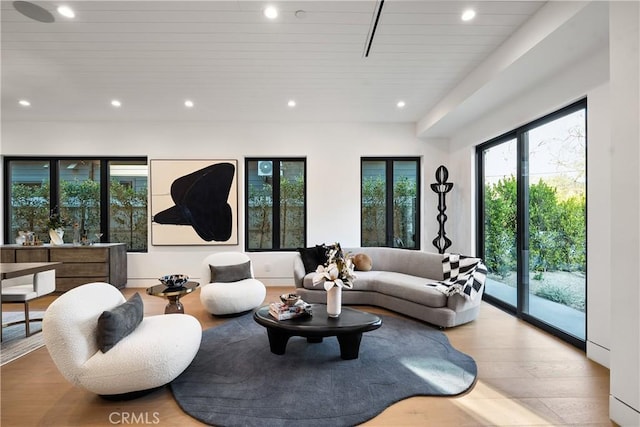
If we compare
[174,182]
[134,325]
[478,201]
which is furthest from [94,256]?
[478,201]

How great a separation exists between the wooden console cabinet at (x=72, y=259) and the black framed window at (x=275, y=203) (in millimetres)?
2262

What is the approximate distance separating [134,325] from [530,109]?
4.59 metres

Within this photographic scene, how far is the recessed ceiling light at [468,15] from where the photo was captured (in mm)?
2590

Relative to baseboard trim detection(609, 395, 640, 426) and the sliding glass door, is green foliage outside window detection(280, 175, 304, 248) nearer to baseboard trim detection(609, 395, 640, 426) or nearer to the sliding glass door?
the sliding glass door

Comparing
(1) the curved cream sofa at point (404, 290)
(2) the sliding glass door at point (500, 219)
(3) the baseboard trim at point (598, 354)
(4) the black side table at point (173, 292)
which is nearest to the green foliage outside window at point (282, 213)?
(1) the curved cream sofa at point (404, 290)

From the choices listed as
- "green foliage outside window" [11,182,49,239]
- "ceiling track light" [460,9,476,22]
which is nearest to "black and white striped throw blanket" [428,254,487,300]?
"ceiling track light" [460,9,476,22]

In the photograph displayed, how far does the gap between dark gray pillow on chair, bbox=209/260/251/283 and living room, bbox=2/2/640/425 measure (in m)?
1.32

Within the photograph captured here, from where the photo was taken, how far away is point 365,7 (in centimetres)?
254

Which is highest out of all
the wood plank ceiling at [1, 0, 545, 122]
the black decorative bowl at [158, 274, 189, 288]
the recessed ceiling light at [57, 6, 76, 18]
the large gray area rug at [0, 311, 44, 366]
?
the wood plank ceiling at [1, 0, 545, 122]

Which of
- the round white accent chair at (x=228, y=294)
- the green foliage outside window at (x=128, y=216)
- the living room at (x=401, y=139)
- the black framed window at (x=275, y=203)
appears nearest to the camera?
the living room at (x=401, y=139)

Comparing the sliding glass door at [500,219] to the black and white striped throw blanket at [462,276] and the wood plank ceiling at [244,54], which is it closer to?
the black and white striped throw blanket at [462,276]

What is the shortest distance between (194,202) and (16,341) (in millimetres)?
2941

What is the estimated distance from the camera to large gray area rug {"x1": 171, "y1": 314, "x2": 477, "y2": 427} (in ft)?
6.82

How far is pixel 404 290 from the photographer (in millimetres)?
3961
